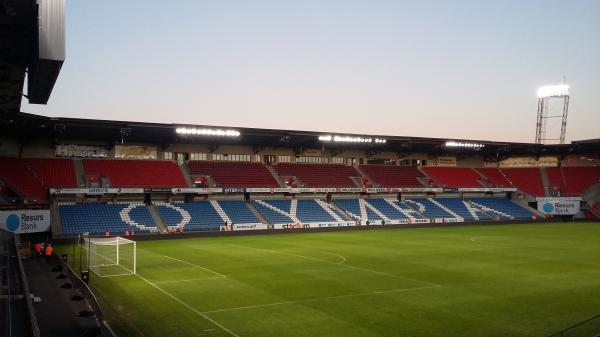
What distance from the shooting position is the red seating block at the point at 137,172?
53.9 m

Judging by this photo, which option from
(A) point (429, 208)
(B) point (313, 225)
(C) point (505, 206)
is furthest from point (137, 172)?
(C) point (505, 206)

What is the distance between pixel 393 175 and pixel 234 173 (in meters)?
24.6

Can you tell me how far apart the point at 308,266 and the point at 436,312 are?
12.3 metres

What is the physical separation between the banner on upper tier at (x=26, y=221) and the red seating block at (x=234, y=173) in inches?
861

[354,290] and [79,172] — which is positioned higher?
[79,172]

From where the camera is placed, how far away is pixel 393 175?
7294 cm

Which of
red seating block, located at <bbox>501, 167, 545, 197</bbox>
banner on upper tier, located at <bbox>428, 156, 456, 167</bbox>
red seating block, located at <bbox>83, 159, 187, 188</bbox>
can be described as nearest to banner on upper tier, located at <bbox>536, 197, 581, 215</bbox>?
red seating block, located at <bbox>501, 167, 545, 197</bbox>

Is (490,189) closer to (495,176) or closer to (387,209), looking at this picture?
(495,176)

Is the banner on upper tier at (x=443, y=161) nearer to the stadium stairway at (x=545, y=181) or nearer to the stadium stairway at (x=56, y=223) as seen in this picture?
the stadium stairway at (x=545, y=181)

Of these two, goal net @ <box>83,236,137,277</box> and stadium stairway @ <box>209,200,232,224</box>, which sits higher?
stadium stairway @ <box>209,200,232,224</box>

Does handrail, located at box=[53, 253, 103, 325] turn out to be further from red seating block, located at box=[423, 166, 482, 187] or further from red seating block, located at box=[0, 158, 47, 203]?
red seating block, located at box=[423, 166, 482, 187]

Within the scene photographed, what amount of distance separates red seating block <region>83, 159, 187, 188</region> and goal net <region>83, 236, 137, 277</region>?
1691cm

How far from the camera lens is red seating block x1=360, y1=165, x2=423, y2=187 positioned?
70562mm

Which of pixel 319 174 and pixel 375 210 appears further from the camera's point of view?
pixel 319 174
